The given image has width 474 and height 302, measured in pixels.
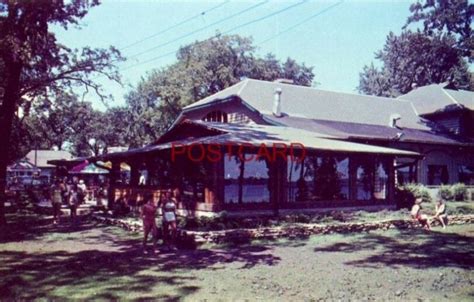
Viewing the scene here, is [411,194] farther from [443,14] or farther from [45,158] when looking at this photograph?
[45,158]

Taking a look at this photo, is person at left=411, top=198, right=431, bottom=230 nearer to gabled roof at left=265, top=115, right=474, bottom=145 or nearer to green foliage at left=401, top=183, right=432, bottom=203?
green foliage at left=401, top=183, right=432, bottom=203

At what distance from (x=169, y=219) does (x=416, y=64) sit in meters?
49.5

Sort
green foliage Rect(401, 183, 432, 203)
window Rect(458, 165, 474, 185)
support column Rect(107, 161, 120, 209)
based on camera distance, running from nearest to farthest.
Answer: support column Rect(107, 161, 120, 209) → green foliage Rect(401, 183, 432, 203) → window Rect(458, 165, 474, 185)

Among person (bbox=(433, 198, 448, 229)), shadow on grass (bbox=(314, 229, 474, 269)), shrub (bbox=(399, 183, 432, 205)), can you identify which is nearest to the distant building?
shrub (bbox=(399, 183, 432, 205))

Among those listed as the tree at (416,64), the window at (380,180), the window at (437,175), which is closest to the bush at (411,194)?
the window at (380,180)

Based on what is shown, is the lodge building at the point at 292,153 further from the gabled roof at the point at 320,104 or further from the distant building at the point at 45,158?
the distant building at the point at 45,158

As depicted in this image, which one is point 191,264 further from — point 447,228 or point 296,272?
point 447,228

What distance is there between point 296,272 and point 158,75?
149ft

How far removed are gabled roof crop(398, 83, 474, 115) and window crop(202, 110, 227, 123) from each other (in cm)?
1658

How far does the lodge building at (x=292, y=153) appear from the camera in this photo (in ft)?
59.8

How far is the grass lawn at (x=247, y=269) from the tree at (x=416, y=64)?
40.1 metres

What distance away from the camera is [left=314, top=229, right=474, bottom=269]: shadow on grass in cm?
1071

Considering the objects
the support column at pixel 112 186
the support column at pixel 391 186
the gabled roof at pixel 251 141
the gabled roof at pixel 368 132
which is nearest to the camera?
the gabled roof at pixel 251 141

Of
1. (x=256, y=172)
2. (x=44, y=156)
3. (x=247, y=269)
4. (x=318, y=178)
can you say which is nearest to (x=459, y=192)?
(x=318, y=178)
